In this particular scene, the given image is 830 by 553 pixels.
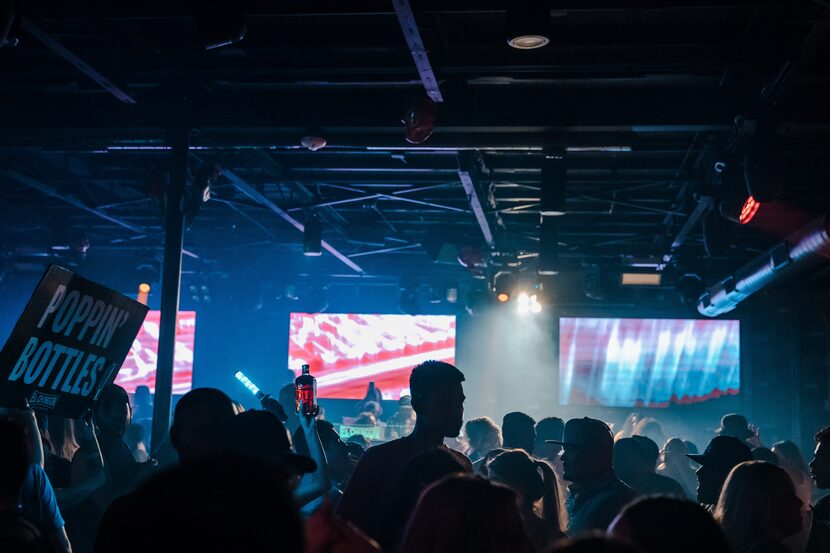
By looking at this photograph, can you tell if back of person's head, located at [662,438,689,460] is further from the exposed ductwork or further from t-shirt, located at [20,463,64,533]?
t-shirt, located at [20,463,64,533]

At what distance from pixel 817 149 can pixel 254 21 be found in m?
6.16

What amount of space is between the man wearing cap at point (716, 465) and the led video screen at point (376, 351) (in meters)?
13.1

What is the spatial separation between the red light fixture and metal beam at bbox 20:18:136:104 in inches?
210

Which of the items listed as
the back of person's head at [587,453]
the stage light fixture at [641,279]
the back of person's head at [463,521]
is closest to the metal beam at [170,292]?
the back of person's head at [587,453]

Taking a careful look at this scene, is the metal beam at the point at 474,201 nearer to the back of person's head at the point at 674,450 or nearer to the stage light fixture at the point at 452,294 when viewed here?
the stage light fixture at the point at 452,294

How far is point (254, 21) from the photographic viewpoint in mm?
6332

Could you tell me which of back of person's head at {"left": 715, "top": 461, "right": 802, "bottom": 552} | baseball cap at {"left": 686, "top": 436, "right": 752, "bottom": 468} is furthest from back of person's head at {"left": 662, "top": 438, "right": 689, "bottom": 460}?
back of person's head at {"left": 715, "top": 461, "right": 802, "bottom": 552}

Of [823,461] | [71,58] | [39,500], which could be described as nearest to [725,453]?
[823,461]

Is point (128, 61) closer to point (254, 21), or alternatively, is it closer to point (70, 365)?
point (254, 21)

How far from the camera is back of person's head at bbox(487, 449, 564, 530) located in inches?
169

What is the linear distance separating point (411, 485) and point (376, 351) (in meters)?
15.5

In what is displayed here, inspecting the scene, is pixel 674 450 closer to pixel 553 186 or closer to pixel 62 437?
pixel 553 186

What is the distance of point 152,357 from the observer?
62.7ft

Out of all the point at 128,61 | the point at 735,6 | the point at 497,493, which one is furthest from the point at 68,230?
the point at 497,493
